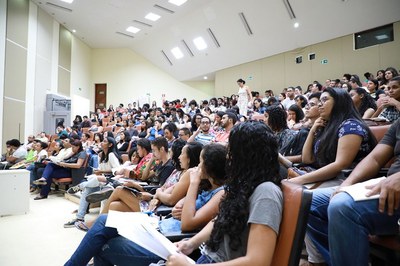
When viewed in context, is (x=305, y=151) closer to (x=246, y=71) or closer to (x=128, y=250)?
(x=128, y=250)

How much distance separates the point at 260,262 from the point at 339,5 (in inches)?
326

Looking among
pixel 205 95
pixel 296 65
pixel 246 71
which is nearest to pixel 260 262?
pixel 296 65

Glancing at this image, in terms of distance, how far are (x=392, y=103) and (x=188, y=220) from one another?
229cm

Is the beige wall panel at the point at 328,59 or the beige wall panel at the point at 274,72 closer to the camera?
the beige wall panel at the point at 328,59

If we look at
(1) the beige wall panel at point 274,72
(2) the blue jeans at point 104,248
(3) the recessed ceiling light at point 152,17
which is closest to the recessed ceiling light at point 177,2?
(3) the recessed ceiling light at point 152,17

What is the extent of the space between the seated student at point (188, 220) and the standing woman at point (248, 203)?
1.00ft

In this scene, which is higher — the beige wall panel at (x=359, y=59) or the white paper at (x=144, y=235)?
the beige wall panel at (x=359, y=59)

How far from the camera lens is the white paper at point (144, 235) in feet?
3.54

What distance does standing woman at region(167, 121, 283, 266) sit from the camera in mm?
882

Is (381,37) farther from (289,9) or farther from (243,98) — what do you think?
(243,98)

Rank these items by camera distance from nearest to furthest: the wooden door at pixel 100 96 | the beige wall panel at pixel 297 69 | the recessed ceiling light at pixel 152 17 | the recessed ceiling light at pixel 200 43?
the beige wall panel at pixel 297 69 < the recessed ceiling light at pixel 152 17 < the recessed ceiling light at pixel 200 43 < the wooden door at pixel 100 96

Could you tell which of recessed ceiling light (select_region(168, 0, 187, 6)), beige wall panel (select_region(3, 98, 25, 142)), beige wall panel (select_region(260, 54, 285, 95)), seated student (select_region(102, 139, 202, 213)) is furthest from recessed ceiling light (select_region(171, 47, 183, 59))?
seated student (select_region(102, 139, 202, 213))

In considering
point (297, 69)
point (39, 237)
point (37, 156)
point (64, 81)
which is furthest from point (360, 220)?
point (64, 81)

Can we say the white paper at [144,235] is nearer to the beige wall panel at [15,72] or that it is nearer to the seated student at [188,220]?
the seated student at [188,220]
